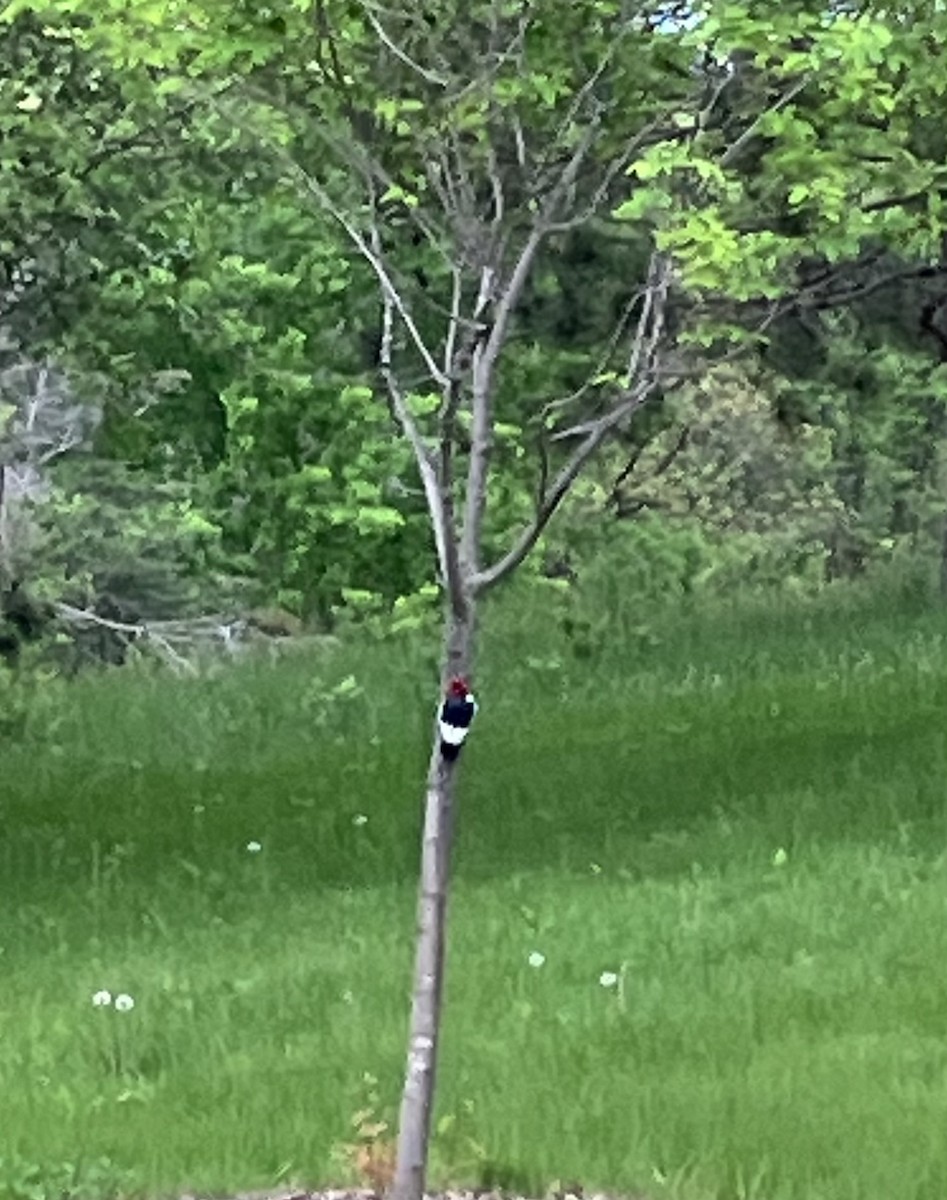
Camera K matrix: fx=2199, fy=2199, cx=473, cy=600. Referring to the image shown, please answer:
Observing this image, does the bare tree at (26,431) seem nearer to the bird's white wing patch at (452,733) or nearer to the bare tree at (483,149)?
the bare tree at (483,149)

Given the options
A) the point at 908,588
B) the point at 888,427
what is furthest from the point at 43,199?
the point at 888,427

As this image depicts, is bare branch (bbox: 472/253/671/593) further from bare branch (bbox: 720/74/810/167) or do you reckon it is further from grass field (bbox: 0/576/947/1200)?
grass field (bbox: 0/576/947/1200)

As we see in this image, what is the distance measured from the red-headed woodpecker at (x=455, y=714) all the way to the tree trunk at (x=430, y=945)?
0.05m

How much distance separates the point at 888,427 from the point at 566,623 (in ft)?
49.8

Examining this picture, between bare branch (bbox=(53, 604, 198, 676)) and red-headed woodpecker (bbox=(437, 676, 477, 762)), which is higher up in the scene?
bare branch (bbox=(53, 604, 198, 676))

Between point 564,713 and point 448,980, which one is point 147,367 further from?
point 448,980

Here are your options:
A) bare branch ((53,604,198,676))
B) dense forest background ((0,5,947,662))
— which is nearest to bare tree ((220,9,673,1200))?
dense forest background ((0,5,947,662))

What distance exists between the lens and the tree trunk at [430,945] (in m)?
4.65

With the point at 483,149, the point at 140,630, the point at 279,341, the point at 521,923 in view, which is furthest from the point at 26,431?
the point at 279,341

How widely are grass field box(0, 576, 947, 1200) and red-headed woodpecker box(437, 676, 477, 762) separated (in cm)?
144

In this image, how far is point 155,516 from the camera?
14.7 m

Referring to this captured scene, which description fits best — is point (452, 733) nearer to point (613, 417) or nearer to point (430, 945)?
point (430, 945)

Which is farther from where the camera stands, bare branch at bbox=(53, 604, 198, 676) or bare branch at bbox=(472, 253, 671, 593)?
bare branch at bbox=(53, 604, 198, 676)

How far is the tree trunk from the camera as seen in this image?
465 centimetres
